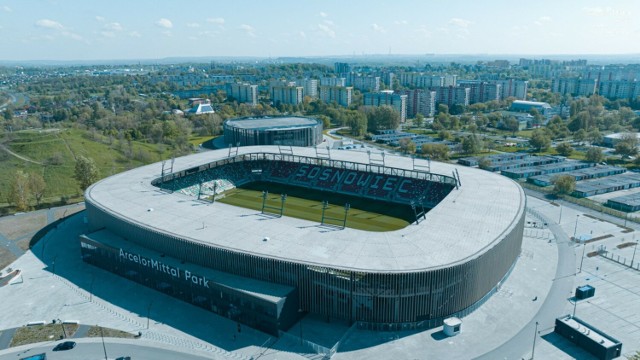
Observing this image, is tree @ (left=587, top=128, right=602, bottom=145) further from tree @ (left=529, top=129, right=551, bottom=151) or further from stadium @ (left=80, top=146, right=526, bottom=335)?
stadium @ (left=80, top=146, right=526, bottom=335)

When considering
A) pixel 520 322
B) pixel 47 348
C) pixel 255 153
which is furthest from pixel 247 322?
pixel 255 153

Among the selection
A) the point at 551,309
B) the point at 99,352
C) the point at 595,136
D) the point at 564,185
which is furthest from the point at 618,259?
the point at 595,136

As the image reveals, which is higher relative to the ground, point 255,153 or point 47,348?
point 255,153

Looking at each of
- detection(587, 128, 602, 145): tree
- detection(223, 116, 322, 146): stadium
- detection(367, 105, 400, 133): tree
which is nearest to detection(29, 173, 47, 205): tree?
detection(223, 116, 322, 146): stadium

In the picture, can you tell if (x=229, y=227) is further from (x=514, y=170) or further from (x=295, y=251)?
(x=514, y=170)

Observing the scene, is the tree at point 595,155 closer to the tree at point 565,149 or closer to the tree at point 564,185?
the tree at point 565,149

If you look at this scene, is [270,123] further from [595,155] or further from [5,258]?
[595,155]
